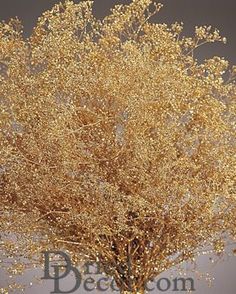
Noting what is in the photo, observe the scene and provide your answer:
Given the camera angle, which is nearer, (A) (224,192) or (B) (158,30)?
(A) (224,192)

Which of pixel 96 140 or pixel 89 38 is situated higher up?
pixel 89 38

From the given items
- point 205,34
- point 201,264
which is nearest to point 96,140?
point 205,34

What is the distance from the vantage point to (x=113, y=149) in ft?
7.66

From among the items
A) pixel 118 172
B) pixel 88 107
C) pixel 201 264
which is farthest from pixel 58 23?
pixel 201 264

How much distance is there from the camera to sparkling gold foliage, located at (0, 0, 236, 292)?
2.30m

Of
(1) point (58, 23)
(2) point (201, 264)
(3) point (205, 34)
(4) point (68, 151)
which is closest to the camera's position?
(4) point (68, 151)

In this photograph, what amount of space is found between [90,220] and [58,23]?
563mm

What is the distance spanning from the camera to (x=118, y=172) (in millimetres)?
2334

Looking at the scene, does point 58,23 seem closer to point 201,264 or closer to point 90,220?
point 90,220

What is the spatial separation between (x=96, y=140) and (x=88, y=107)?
0.32 ft

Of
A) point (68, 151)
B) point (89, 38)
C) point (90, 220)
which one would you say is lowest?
point (90, 220)

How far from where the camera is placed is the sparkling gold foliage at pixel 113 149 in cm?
230

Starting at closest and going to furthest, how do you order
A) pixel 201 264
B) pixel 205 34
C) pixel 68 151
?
pixel 68 151 < pixel 205 34 < pixel 201 264

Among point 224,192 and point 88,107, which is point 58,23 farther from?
point 224,192
